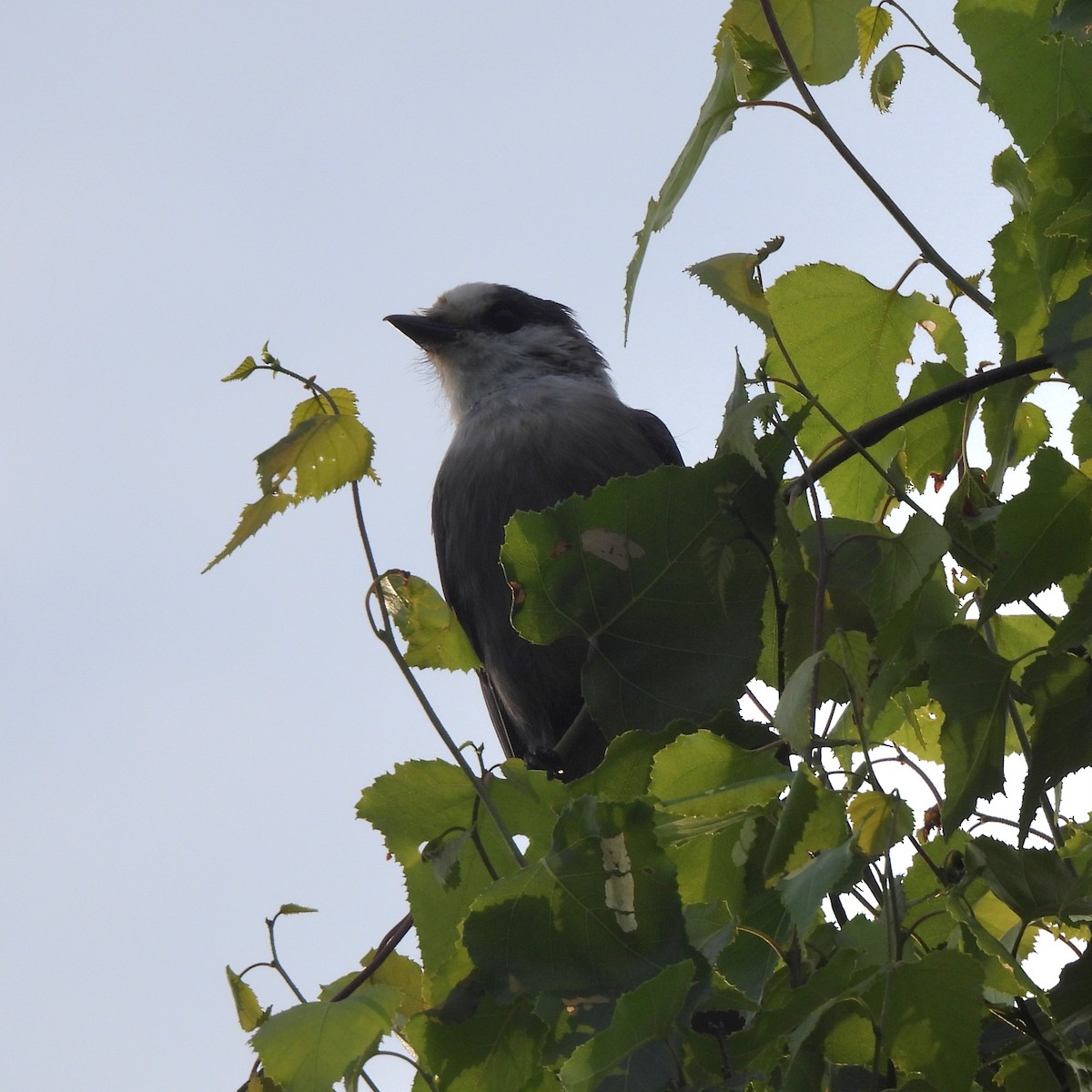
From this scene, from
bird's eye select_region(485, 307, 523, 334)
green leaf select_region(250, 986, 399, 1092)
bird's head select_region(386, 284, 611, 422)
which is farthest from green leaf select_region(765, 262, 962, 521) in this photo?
bird's eye select_region(485, 307, 523, 334)

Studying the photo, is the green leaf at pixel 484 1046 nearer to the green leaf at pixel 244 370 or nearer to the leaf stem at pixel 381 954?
the leaf stem at pixel 381 954

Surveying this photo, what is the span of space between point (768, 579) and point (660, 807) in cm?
30

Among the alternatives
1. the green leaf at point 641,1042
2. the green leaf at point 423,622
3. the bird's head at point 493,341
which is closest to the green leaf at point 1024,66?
the green leaf at point 423,622

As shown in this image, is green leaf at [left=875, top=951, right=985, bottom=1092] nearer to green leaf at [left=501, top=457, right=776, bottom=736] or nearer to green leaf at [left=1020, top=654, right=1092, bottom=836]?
green leaf at [left=1020, top=654, right=1092, bottom=836]

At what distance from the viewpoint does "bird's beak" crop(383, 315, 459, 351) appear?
13.7 feet

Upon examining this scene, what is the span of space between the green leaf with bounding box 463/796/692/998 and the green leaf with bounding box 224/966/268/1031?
54 centimetres

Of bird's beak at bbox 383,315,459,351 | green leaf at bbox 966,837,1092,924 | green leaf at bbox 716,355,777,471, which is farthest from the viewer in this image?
bird's beak at bbox 383,315,459,351

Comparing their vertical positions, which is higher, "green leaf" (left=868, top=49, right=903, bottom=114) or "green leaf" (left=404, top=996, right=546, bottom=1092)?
"green leaf" (left=868, top=49, right=903, bottom=114)

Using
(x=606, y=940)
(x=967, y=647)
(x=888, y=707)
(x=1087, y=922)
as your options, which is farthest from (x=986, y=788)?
(x=888, y=707)

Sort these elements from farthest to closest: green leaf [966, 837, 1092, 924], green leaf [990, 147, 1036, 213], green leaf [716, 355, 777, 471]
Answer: green leaf [990, 147, 1036, 213] < green leaf [716, 355, 777, 471] < green leaf [966, 837, 1092, 924]

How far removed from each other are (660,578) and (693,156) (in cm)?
45

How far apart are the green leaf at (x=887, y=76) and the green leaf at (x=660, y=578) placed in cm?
64

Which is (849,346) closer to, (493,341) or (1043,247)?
(1043,247)

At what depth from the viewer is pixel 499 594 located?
11.5 ft
